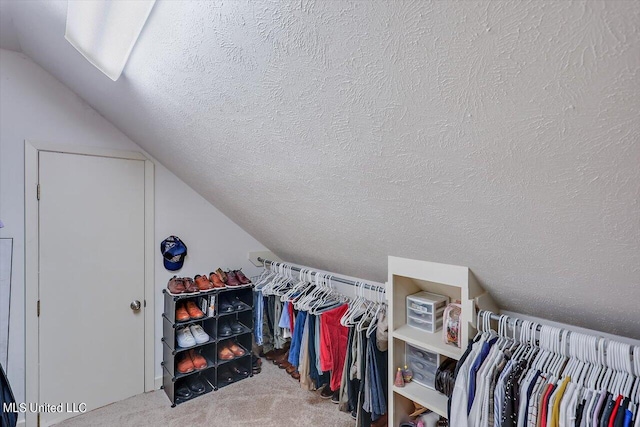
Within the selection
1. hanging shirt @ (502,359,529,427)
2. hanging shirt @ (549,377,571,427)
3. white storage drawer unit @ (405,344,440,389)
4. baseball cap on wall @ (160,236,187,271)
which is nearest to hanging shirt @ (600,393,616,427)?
hanging shirt @ (549,377,571,427)

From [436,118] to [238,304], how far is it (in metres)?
2.43

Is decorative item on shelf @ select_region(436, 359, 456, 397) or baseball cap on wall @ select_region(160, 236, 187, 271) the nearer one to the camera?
decorative item on shelf @ select_region(436, 359, 456, 397)

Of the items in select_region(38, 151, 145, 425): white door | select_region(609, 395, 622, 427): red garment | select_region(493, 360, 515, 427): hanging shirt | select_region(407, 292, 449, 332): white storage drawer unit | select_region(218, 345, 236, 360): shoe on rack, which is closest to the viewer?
select_region(609, 395, 622, 427): red garment

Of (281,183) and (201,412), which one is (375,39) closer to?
(281,183)

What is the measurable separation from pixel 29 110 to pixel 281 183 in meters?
1.89

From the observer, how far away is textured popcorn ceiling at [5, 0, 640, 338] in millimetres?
571

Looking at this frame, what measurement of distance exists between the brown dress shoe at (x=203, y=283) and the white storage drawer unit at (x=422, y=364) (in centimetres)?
162

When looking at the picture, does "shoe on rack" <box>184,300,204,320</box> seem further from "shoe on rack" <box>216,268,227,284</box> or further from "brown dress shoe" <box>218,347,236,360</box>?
"brown dress shoe" <box>218,347,236,360</box>

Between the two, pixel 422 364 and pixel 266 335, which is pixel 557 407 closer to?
pixel 422 364

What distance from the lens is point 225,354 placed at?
2578 mm

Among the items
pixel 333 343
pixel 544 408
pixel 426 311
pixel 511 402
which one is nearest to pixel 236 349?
pixel 333 343

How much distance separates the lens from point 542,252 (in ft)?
3.58

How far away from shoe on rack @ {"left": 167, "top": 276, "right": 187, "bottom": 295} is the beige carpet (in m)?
0.85

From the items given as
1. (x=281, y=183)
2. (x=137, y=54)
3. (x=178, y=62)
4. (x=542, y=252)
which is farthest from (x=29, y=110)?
(x=542, y=252)
